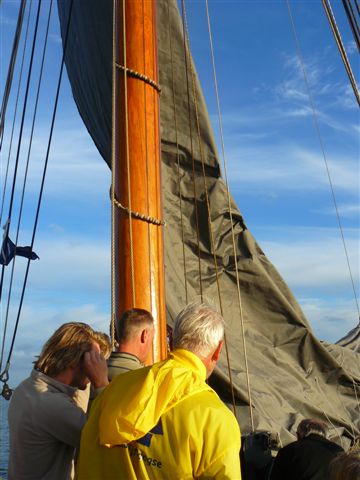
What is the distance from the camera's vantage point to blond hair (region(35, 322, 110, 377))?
68.9 inches

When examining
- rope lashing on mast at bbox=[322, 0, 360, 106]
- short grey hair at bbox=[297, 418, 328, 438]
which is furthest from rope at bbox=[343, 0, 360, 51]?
short grey hair at bbox=[297, 418, 328, 438]

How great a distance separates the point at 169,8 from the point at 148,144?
2.45 meters

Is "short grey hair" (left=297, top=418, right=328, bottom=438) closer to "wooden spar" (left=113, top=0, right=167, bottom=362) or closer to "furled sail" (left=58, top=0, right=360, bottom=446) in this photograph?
"wooden spar" (left=113, top=0, right=167, bottom=362)

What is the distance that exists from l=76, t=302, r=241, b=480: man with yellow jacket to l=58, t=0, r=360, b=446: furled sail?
2.58 meters

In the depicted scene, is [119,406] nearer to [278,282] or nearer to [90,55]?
[278,282]

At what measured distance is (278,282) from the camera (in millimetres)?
5133

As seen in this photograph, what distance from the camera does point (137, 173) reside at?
323 cm

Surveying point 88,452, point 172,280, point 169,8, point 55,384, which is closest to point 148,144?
point 172,280

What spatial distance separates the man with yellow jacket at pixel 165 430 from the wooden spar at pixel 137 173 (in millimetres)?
1486

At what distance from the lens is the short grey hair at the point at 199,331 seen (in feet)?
4.96

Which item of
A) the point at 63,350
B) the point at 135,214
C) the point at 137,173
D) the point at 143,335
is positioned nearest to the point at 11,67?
the point at 137,173

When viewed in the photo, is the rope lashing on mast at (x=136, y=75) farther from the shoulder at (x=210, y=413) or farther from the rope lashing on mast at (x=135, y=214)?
the shoulder at (x=210, y=413)

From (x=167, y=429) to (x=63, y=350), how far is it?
500 millimetres

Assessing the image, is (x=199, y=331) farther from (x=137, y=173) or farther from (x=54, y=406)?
(x=137, y=173)
